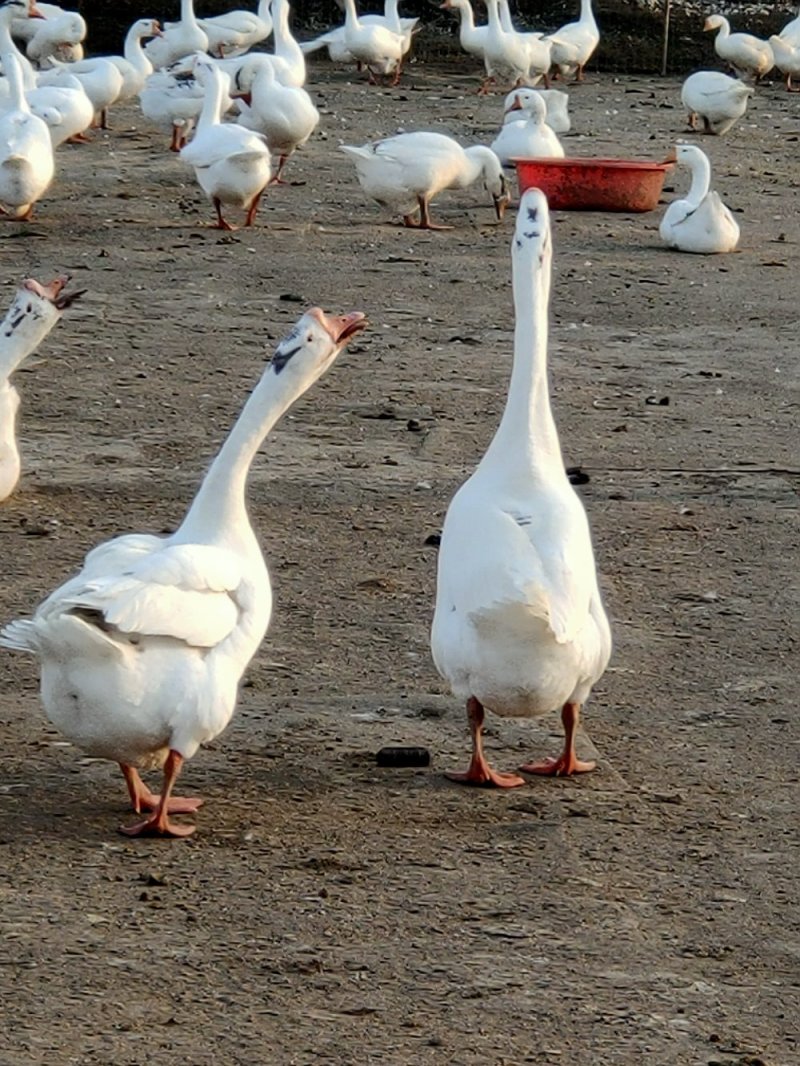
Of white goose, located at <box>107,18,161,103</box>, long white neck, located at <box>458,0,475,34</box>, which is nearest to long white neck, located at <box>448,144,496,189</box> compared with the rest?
white goose, located at <box>107,18,161,103</box>

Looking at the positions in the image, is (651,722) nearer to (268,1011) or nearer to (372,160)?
(268,1011)

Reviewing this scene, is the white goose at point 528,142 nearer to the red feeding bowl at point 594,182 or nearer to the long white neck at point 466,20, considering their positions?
the red feeding bowl at point 594,182

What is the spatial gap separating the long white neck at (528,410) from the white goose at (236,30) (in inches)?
762

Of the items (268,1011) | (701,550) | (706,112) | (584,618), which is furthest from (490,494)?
(706,112)

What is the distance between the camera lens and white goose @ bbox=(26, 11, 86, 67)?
2330 centimetres

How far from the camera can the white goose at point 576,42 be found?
25.1 m

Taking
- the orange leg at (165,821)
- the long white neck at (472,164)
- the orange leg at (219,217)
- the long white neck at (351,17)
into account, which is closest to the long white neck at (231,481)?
the orange leg at (165,821)

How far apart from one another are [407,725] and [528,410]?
3.22ft

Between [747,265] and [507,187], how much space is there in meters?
2.23

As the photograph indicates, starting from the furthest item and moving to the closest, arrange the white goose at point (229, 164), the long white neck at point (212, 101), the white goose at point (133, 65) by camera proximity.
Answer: the white goose at point (133, 65) < the long white neck at point (212, 101) < the white goose at point (229, 164)

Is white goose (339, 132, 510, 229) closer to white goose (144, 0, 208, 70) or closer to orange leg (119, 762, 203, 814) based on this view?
white goose (144, 0, 208, 70)

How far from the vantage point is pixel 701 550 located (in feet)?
26.0

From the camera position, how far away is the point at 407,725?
602 cm

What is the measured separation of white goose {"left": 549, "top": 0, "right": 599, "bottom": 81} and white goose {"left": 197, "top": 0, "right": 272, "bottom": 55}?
3441 mm
